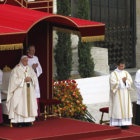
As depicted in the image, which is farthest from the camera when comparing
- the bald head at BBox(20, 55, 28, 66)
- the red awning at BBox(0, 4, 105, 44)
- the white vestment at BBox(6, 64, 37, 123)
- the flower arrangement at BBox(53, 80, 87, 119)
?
the flower arrangement at BBox(53, 80, 87, 119)

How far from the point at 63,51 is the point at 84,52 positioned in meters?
0.72

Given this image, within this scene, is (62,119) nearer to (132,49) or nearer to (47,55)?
(47,55)

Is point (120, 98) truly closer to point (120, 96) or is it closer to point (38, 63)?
point (120, 96)

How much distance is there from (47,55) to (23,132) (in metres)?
2.79

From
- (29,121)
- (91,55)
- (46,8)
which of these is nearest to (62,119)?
(29,121)

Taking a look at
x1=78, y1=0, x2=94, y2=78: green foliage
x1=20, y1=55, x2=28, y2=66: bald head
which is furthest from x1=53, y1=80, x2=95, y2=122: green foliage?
x1=78, y1=0, x2=94, y2=78: green foliage

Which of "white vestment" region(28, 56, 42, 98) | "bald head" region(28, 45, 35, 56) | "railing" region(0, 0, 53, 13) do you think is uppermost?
"railing" region(0, 0, 53, 13)

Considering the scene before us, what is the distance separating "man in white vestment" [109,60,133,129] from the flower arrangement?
47.9 inches

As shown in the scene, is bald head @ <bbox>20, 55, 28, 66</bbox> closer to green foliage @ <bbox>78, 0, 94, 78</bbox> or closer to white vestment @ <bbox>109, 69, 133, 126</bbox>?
white vestment @ <bbox>109, 69, 133, 126</bbox>

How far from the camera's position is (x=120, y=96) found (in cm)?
1647

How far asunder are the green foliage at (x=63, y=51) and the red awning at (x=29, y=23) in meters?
3.50

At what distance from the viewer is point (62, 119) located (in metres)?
16.7

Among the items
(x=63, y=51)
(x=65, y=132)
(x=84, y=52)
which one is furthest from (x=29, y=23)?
(x=84, y=52)

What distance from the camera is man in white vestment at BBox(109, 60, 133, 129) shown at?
16.3 metres
